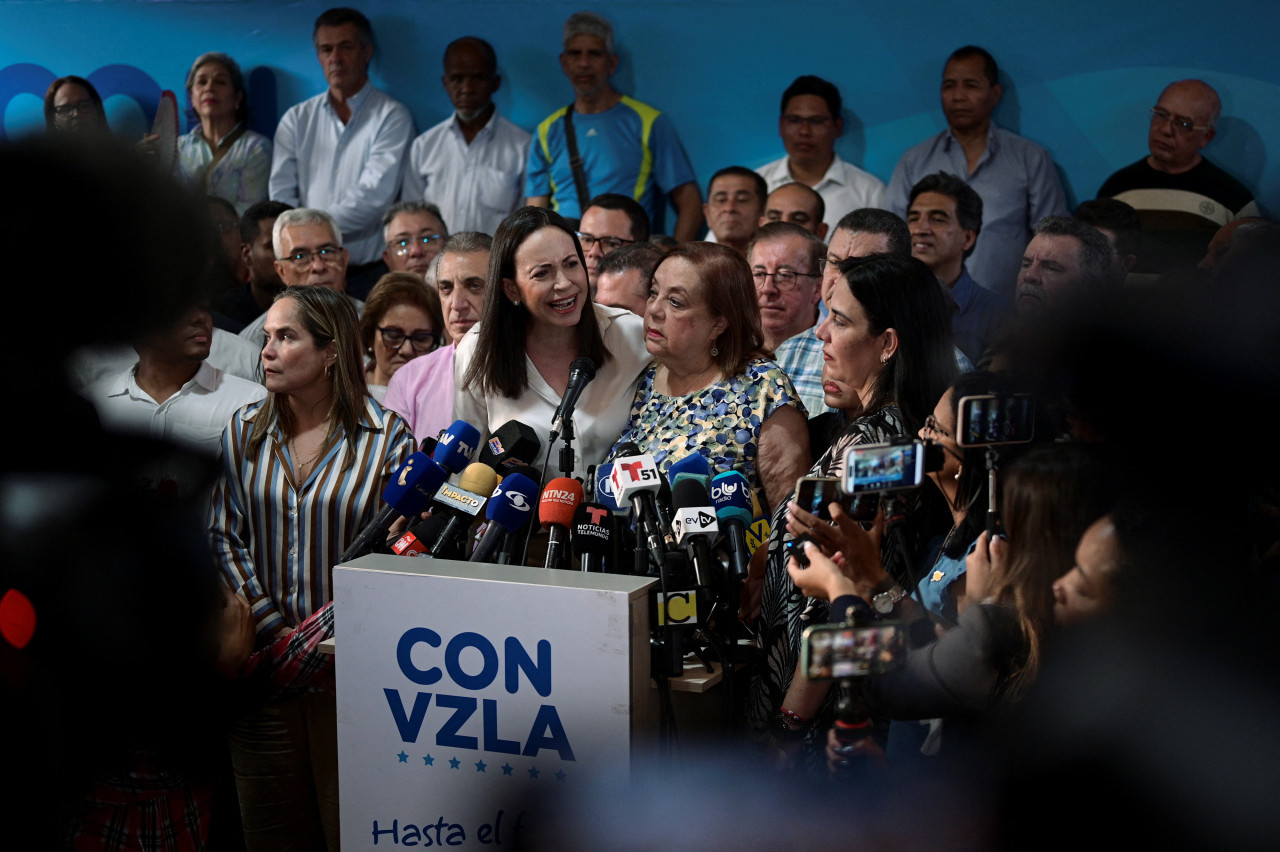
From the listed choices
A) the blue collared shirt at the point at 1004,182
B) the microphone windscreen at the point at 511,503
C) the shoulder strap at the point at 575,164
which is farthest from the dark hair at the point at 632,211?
the microphone windscreen at the point at 511,503

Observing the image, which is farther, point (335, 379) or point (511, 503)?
point (335, 379)

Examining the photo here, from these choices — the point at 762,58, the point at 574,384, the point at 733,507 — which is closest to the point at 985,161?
the point at 762,58

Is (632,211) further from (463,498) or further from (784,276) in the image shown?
(463,498)

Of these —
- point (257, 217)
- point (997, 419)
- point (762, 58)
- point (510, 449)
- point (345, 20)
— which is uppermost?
point (345, 20)

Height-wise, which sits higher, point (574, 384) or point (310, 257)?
point (310, 257)

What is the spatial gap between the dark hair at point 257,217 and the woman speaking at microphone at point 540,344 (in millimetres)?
2405

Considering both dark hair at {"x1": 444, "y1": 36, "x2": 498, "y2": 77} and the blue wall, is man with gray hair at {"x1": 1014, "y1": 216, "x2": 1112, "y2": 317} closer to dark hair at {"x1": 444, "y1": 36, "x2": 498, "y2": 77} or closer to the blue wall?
the blue wall

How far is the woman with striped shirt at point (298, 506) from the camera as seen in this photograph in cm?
280

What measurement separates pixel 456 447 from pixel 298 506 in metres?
0.49

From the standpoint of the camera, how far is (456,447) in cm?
273

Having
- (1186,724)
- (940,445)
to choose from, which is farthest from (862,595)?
(1186,724)

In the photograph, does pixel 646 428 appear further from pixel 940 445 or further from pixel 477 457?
pixel 940 445

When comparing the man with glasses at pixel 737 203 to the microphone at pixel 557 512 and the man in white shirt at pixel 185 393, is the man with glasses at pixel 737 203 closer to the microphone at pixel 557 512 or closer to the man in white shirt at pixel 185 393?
the man in white shirt at pixel 185 393

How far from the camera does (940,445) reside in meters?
2.03
